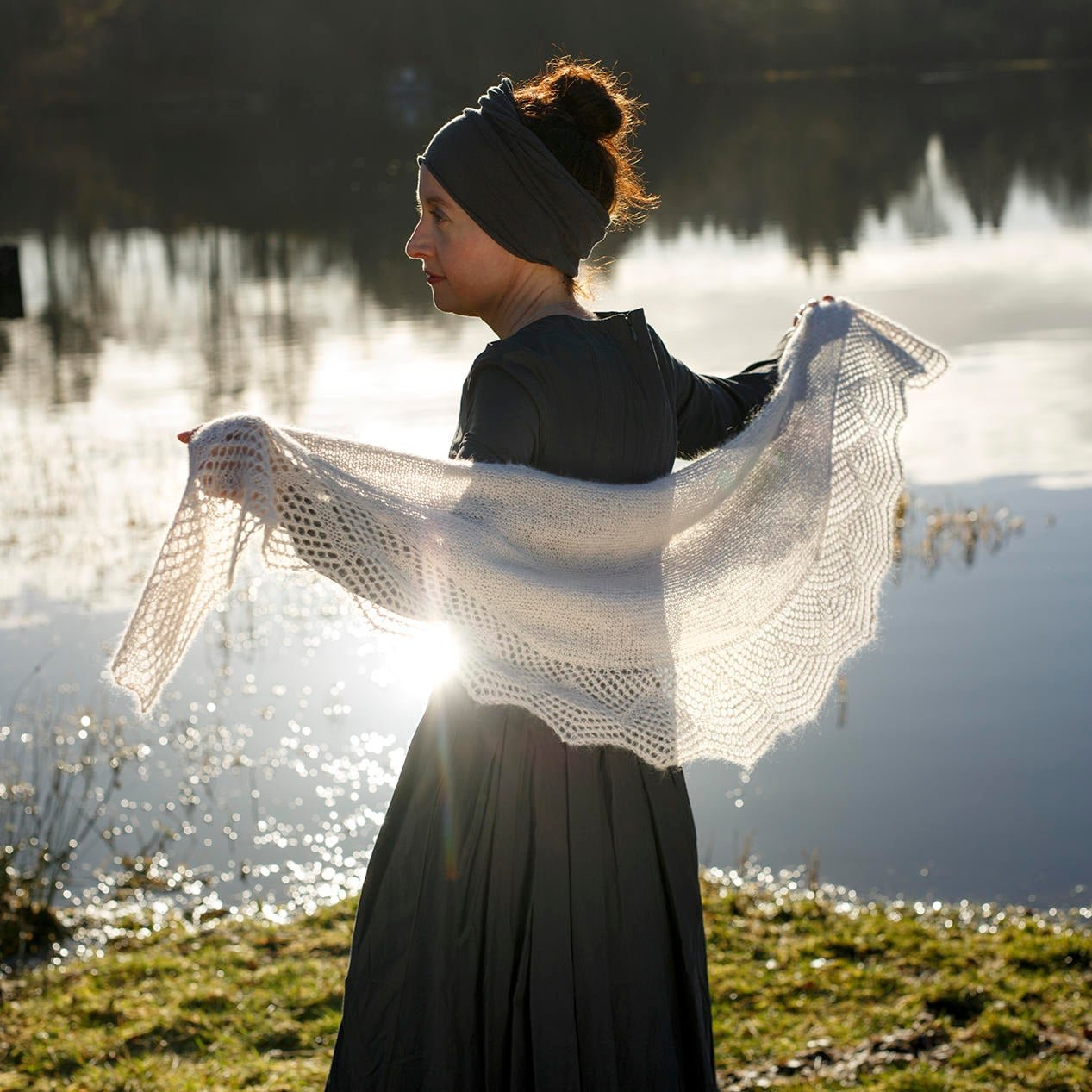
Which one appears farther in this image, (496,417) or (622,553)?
(622,553)

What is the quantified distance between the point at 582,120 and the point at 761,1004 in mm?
2178

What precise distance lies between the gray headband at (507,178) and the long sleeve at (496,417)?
0.73ft

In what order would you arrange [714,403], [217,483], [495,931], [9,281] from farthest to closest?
[9,281] → [714,403] → [495,931] → [217,483]

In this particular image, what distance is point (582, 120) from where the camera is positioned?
2131 mm

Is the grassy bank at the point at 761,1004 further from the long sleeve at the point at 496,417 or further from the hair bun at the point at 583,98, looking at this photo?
the hair bun at the point at 583,98

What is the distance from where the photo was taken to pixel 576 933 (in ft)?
6.89

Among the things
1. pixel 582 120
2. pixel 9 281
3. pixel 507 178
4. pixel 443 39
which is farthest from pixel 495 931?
pixel 443 39

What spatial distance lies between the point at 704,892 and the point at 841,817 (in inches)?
34.4

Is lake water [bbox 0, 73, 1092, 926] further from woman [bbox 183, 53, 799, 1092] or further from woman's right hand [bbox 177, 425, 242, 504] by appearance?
woman's right hand [bbox 177, 425, 242, 504]

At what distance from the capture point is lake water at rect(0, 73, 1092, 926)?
16.3ft

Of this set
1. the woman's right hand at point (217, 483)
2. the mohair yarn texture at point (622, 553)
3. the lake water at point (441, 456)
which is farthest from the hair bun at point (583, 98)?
the lake water at point (441, 456)

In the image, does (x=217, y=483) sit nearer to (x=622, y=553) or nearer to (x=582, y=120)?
(x=622, y=553)

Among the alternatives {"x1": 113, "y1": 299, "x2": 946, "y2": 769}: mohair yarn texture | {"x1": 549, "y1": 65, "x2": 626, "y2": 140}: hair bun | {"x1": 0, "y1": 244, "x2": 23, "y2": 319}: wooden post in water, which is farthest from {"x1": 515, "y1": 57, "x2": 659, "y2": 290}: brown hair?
{"x1": 0, "y1": 244, "x2": 23, "y2": 319}: wooden post in water

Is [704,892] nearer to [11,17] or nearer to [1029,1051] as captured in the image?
[1029,1051]
